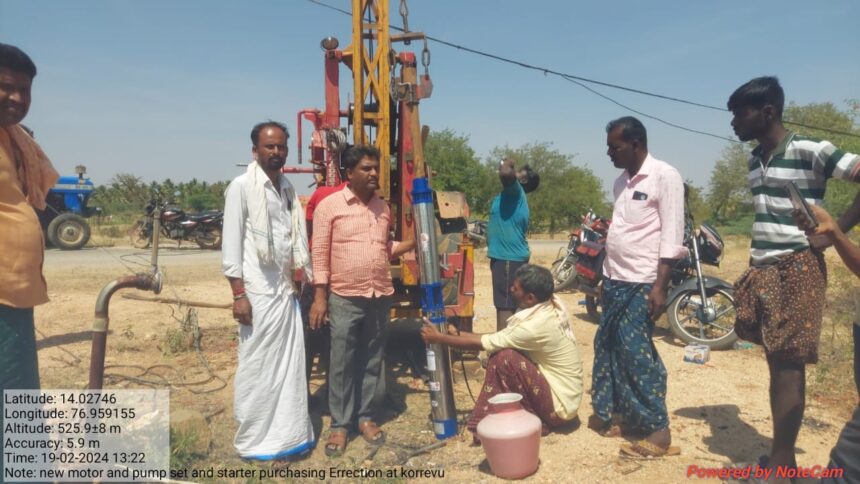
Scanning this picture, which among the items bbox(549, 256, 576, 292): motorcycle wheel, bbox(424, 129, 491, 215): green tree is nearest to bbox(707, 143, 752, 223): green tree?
bbox(424, 129, 491, 215): green tree

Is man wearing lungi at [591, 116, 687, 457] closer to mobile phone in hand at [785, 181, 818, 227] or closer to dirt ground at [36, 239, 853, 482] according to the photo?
dirt ground at [36, 239, 853, 482]

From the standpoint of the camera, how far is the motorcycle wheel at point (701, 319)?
5301 mm

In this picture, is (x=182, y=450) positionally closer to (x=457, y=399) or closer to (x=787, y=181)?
(x=457, y=399)

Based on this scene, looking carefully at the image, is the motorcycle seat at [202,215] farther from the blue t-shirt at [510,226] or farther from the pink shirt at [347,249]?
the pink shirt at [347,249]

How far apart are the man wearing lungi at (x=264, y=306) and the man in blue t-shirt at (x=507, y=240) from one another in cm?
214

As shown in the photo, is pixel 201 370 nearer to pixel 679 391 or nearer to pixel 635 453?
pixel 635 453

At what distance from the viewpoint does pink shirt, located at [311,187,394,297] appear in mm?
3184

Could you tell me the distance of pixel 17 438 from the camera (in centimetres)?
209

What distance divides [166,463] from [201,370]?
197 cm

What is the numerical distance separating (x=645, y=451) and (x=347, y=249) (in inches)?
82.7

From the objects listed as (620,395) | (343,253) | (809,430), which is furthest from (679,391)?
(343,253)

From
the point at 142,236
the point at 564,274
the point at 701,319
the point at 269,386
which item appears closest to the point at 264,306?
the point at 269,386

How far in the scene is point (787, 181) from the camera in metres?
2.50

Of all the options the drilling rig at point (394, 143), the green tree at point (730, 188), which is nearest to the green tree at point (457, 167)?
the green tree at point (730, 188)
